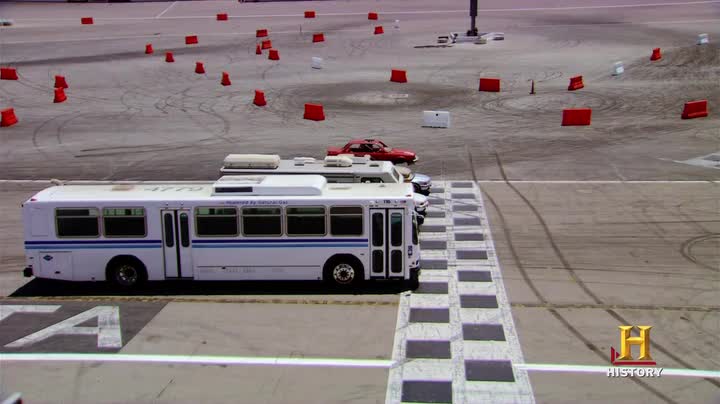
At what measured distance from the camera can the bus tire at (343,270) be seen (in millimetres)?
19500

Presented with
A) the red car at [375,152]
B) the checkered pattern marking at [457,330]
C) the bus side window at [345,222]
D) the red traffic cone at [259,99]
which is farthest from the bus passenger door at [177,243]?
the red traffic cone at [259,99]

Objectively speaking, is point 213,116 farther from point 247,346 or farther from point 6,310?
point 247,346

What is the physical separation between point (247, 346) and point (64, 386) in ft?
12.4

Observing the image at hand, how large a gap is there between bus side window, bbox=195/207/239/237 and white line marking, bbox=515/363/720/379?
26.9ft

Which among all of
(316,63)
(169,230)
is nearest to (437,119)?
(316,63)

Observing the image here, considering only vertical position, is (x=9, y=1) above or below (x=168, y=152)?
above

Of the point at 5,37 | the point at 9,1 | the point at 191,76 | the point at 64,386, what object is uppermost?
the point at 9,1

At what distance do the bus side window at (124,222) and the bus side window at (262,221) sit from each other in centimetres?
267

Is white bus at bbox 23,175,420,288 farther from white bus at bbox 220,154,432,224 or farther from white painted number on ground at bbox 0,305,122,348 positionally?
white bus at bbox 220,154,432,224

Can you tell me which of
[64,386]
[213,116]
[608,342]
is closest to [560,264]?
[608,342]

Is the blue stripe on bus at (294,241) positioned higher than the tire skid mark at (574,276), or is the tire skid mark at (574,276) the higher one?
the blue stripe on bus at (294,241)

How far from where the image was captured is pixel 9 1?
91.6 meters

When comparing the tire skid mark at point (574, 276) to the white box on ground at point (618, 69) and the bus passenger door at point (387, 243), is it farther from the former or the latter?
the white box on ground at point (618, 69)

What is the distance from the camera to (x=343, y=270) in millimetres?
19531
